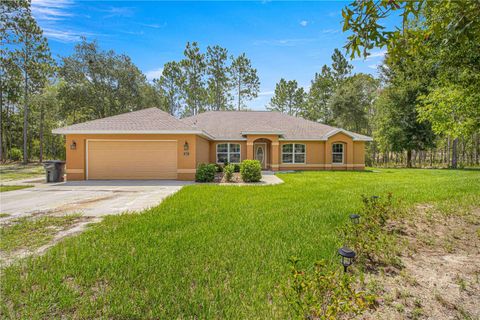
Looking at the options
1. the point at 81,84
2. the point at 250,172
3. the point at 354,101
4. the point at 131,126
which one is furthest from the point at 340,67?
the point at 81,84

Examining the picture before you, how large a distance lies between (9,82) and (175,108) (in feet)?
59.4

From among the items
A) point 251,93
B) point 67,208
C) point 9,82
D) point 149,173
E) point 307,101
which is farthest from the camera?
point 307,101

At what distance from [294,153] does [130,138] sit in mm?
11923

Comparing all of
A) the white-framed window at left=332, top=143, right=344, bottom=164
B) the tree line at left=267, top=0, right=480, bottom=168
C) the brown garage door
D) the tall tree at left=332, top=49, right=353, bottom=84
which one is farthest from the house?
the tall tree at left=332, top=49, right=353, bottom=84

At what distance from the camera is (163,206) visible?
19.7ft

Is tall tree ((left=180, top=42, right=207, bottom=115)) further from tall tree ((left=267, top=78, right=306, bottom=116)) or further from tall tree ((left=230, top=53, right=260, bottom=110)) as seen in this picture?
tall tree ((left=267, top=78, right=306, bottom=116))

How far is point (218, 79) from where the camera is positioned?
98.8ft

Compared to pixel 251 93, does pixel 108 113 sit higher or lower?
lower

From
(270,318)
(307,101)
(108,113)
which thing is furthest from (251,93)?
(270,318)

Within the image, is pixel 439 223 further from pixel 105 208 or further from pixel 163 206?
pixel 105 208

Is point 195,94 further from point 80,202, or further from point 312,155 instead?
point 80,202

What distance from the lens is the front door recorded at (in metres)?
17.8

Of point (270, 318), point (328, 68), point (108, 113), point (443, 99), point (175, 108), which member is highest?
point (328, 68)

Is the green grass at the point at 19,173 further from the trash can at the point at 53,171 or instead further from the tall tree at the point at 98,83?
the tall tree at the point at 98,83
